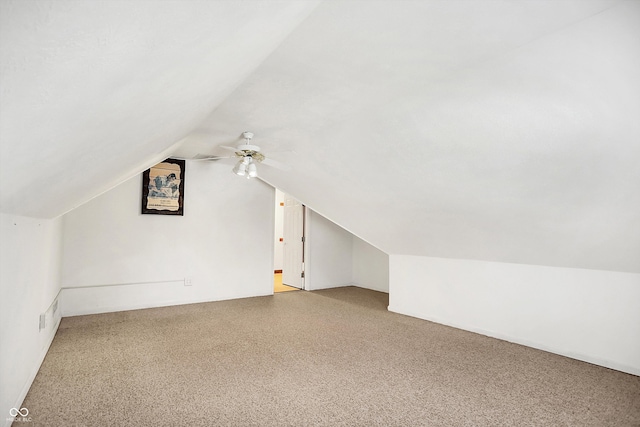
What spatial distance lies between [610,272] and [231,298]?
16.4ft

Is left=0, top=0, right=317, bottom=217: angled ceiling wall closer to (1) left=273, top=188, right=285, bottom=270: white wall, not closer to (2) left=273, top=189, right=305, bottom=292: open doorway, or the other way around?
(2) left=273, top=189, right=305, bottom=292: open doorway

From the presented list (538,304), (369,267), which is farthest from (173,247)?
(538,304)

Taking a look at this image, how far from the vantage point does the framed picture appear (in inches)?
194

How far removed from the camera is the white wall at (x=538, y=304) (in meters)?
2.93

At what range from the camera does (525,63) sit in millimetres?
1918

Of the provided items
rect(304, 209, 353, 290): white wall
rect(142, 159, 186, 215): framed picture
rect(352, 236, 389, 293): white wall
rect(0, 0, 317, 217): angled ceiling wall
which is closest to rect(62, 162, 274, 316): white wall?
rect(142, 159, 186, 215): framed picture

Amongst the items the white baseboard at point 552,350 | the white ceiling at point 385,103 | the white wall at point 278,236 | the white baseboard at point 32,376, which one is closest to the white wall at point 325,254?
the white wall at point 278,236

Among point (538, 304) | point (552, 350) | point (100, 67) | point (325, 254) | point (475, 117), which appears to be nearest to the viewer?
point (100, 67)

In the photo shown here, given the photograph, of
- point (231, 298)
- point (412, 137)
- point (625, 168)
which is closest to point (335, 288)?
point (231, 298)

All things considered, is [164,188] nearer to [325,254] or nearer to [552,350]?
[325,254]

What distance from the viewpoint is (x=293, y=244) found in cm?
692

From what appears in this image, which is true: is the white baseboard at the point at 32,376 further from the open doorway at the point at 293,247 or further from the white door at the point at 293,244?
the white door at the point at 293,244

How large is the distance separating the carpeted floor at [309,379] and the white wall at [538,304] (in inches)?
7.7

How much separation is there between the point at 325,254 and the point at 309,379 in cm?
429
